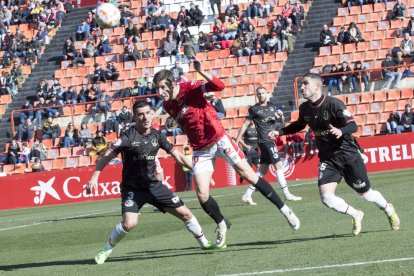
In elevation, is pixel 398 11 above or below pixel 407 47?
above

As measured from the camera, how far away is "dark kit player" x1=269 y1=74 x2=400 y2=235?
41.3 ft

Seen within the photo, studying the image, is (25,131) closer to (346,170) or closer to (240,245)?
(240,245)

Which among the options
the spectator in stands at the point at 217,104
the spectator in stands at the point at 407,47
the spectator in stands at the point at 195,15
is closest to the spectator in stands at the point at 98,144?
the spectator in stands at the point at 217,104

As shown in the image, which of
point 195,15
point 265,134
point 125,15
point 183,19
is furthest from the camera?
point 125,15

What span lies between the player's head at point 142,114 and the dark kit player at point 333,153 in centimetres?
206

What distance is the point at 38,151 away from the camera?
37.0 metres

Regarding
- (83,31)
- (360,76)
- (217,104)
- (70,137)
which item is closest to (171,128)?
(217,104)

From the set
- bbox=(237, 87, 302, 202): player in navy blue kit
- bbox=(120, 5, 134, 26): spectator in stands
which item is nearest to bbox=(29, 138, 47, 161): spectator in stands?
Answer: bbox=(120, 5, 134, 26): spectator in stands

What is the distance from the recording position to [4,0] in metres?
49.8

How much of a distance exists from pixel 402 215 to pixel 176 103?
14.2ft

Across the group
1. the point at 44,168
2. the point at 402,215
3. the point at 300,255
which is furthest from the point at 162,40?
the point at 300,255

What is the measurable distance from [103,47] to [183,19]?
3867 millimetres

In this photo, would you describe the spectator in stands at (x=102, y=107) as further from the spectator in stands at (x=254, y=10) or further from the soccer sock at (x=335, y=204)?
the soccer sock at (x=335, y=204)

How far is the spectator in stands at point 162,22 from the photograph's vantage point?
141 feet
